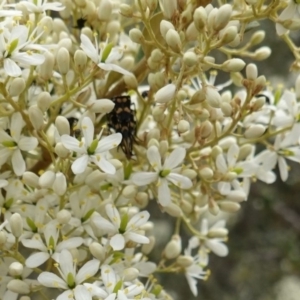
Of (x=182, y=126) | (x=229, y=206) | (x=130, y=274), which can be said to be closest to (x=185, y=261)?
(x=229, y=206)

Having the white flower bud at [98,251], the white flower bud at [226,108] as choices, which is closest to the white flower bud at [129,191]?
the white flower bud at [98,251]

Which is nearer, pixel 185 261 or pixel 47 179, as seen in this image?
pixel 47 179

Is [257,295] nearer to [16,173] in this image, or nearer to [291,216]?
[291,216]

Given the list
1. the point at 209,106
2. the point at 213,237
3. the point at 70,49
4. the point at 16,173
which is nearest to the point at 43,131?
the point at 16,173

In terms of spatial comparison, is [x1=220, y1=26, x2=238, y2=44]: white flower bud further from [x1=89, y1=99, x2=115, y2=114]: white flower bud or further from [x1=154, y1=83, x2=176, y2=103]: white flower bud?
[x1=89, y1=99, x2=115, y2=114]: white flower bud

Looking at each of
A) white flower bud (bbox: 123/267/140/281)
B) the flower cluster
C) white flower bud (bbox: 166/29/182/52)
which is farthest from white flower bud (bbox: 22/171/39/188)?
white flower bud (bbox: 166/29/182/52)

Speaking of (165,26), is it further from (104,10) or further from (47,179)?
(47,179)
